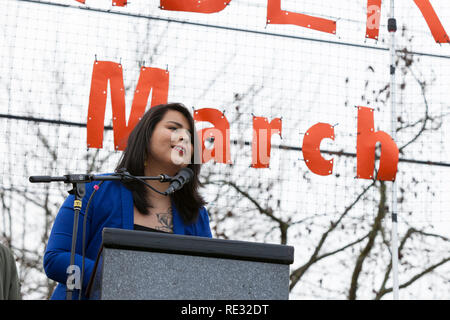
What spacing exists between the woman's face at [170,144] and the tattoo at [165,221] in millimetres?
199

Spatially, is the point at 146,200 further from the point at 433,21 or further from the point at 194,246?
the point at 433,21

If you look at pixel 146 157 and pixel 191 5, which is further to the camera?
pixel 191 5

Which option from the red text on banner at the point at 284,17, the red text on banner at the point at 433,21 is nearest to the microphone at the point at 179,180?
the red text on banner at the point at 284,17

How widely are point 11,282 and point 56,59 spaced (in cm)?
204

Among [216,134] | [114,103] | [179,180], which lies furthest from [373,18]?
[179,180]

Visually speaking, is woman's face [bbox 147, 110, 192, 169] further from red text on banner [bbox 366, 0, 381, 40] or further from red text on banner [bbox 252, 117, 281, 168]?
red text on banner [bbox 366, 0, 381, 40]

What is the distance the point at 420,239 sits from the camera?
24.2ft

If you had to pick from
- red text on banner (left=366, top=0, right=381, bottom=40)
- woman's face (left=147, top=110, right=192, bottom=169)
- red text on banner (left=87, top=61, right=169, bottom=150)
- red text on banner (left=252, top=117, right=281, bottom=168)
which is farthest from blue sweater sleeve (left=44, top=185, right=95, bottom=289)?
red text on banner (left=366, top=0, right=381, bottom=40)

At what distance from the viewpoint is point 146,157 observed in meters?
2.52

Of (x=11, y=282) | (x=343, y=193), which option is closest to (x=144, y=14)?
(x=343, y=193)

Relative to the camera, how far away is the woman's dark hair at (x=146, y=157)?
8.02ft

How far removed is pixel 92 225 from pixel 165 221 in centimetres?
28

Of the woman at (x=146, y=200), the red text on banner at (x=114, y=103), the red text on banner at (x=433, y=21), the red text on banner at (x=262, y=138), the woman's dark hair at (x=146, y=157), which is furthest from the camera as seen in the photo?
the red text on banner at (x=433, y=21)

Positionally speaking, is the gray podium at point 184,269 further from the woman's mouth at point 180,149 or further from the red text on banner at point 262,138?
the red text on banner at point 262,138
